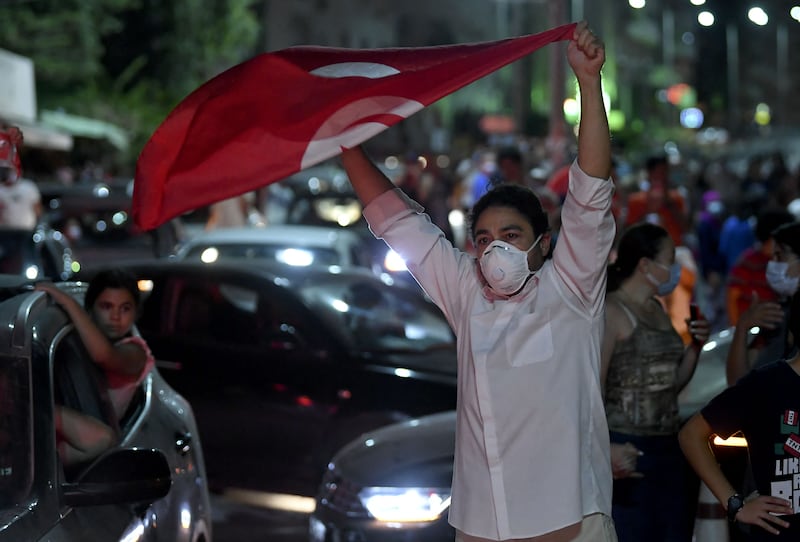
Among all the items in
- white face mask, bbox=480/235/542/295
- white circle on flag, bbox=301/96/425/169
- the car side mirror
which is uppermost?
white circle on flag, bbox=301/96/425/169

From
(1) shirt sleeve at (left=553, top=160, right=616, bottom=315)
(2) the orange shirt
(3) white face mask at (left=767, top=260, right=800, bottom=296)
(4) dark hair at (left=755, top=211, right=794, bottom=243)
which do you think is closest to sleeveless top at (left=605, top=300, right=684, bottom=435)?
(3) white face mask at (left=767, top=260, right=800, bottom=296)

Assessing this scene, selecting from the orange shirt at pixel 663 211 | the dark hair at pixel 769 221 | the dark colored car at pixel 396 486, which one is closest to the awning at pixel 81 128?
the orange shirt at pixel 663 211

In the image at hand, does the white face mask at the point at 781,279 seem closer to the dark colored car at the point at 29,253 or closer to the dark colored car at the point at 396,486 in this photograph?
the dark colored car at the point at 396,486

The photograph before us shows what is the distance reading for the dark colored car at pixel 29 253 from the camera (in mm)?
11281

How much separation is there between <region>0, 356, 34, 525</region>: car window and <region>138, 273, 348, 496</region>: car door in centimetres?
479

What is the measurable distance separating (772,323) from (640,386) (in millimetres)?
688

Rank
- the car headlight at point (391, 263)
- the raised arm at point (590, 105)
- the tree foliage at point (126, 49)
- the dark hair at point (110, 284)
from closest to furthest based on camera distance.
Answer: the raised arm at point (590, 105), the dark hair at point (110, 284), the car headlight at point (391, 263), the tree foliage at point (126, 49)

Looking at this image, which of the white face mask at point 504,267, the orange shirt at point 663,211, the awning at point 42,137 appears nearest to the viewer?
the white face mask at point 504,267

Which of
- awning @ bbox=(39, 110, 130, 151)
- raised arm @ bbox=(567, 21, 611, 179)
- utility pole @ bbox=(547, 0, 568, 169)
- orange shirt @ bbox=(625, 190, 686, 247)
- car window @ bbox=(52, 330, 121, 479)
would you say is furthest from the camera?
awning @ bbox=(39, 110, 130, 151)

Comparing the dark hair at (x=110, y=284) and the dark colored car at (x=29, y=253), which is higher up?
the dark hair at (x=110, y=284)

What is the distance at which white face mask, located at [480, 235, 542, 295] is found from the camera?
4070 mm

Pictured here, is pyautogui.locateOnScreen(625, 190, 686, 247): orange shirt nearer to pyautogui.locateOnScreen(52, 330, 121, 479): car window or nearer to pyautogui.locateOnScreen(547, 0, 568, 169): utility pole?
pyautogui.locateOnScreen(52, 330, 121, 479): car window

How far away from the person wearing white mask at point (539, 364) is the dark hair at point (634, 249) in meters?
1.61

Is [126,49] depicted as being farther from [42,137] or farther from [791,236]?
[791,236]
